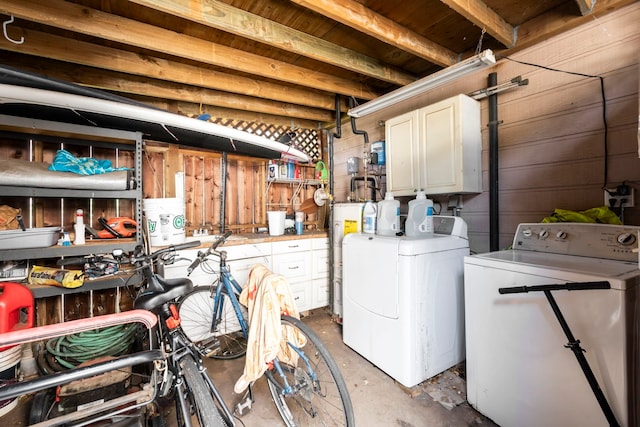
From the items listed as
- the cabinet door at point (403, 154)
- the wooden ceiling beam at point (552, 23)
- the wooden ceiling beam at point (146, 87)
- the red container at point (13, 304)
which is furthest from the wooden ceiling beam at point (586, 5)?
the red container at point (13, 304)

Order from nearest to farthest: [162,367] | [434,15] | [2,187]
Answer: [162,367] < [2,187] < [434,15]

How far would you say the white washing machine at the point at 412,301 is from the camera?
5.80 ft

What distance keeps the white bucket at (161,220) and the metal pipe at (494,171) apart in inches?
105

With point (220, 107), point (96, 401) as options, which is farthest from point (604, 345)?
point (220, 107)

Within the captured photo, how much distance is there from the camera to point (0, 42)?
1733 mm

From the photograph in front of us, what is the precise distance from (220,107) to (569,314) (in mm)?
3508

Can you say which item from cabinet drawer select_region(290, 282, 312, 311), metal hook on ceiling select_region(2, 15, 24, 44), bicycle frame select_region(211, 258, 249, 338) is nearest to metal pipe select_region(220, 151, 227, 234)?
cabinet drawer select_region(290, 282, 312, 311)

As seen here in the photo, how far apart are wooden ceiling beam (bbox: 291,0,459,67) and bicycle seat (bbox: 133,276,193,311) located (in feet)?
5.29

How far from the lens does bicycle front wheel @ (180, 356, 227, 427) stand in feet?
3.33

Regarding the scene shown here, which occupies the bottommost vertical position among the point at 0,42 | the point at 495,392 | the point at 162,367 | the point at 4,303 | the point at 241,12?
the point at 495,392

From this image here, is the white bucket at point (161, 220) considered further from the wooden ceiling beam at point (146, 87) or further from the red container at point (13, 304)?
the wooden ceiling beam at point (146, 87)

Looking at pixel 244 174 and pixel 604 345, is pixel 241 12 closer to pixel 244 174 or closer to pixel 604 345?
pixel 244 174

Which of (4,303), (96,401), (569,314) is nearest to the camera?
(569,314)

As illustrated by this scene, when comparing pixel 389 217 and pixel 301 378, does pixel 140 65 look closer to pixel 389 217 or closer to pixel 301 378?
pixel 389 217
